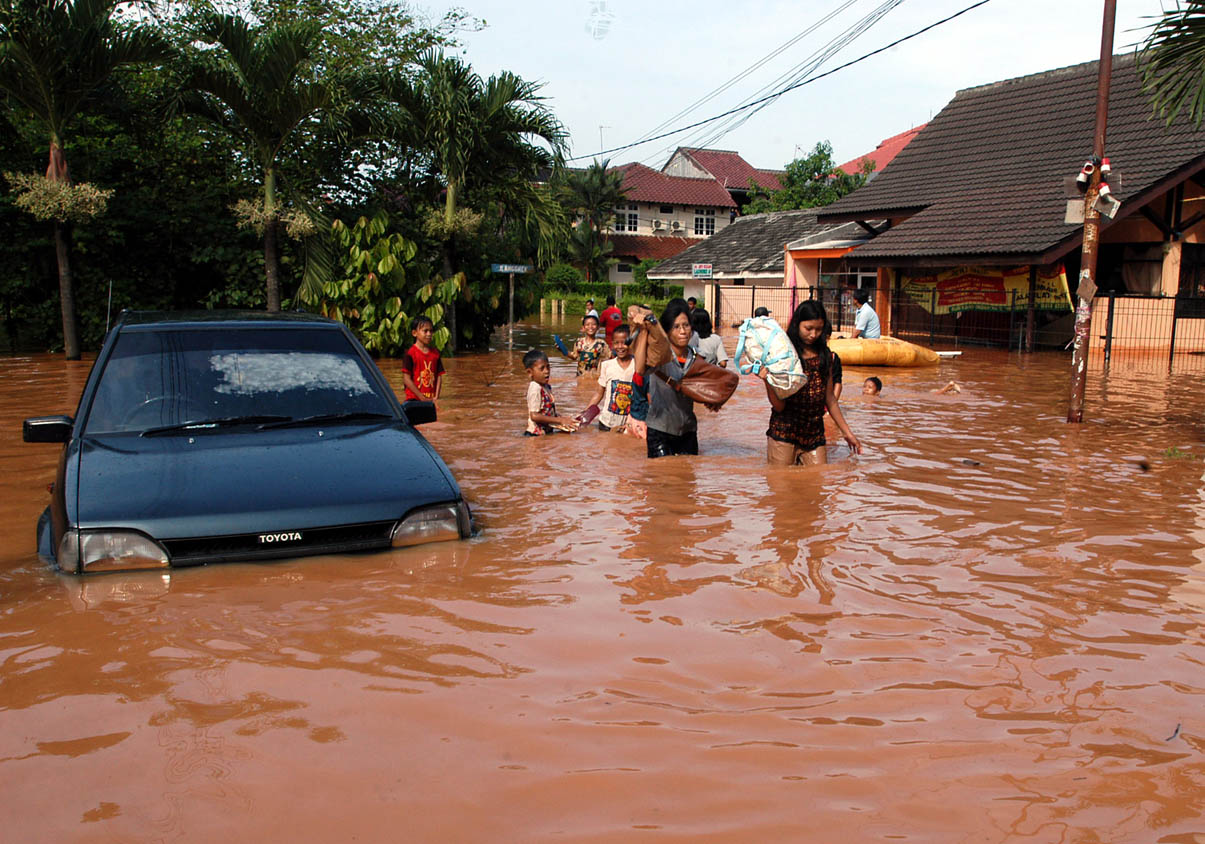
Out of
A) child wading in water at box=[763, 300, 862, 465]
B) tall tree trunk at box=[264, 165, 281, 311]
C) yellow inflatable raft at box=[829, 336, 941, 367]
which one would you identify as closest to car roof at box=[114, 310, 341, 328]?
child wading in water at box=[763, 300, 862, 465]

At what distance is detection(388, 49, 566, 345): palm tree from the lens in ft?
65.0

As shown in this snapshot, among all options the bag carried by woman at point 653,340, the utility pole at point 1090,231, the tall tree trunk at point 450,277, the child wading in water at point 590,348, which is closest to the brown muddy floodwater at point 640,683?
the bag carried by woman at point 653,340

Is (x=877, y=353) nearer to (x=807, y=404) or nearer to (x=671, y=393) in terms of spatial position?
(x=671, y=393)

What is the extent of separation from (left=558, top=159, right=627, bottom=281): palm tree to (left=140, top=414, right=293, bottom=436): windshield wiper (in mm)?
47702

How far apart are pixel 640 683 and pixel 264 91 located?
16931 millimetres

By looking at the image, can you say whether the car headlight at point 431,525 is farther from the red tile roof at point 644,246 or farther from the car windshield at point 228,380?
the red tile roof at point 644,246

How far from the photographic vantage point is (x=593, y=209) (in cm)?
5303

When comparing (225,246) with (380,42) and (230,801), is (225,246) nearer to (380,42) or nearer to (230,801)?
(380,42)

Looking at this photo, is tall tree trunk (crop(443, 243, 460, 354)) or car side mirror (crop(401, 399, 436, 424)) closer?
car side mirror (crop(401, 399, 436, 424))

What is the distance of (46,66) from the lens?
1577 centimetres

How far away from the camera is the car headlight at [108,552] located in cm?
392

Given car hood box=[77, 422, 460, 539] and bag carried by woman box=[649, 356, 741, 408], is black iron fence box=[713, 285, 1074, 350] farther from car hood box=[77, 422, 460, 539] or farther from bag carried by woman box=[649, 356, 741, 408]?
car hood box=[77, 422, 460, 539]

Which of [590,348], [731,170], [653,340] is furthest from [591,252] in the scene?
[653,340]

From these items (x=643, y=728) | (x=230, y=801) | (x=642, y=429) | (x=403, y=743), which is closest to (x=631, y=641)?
(x=643, y=728)
